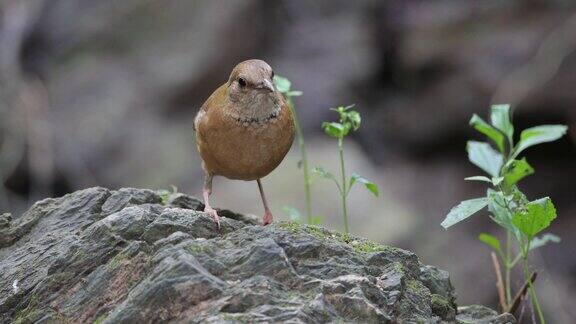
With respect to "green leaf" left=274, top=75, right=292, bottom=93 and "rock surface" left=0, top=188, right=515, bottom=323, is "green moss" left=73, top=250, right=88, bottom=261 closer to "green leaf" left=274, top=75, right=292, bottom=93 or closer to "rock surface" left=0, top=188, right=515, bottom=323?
"rock surface" left=0, top=188, right=515, bottom=323

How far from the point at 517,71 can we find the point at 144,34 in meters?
4.43

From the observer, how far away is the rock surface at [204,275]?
9.94 ft

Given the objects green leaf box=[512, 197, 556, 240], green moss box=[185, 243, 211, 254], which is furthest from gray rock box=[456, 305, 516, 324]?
green moss box=[185, 243, 211, 254]

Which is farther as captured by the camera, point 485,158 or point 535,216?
point 485,158

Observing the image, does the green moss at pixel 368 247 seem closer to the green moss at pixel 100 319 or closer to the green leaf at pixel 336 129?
the green leaf at pixel 336 129

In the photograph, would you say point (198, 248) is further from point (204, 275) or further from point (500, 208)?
point (500, 208)

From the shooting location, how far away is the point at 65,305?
333cm

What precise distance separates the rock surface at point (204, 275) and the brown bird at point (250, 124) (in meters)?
0.59

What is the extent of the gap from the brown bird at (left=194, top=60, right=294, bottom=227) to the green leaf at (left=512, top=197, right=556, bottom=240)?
130 centimetres

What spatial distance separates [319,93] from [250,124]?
5.87 m

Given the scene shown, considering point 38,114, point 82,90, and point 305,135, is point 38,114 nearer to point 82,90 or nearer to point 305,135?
point 82,90

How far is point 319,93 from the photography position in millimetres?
10164

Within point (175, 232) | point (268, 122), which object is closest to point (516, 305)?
point (268, 122)

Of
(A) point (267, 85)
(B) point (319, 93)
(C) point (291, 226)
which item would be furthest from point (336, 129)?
(B) point (319, 93)
